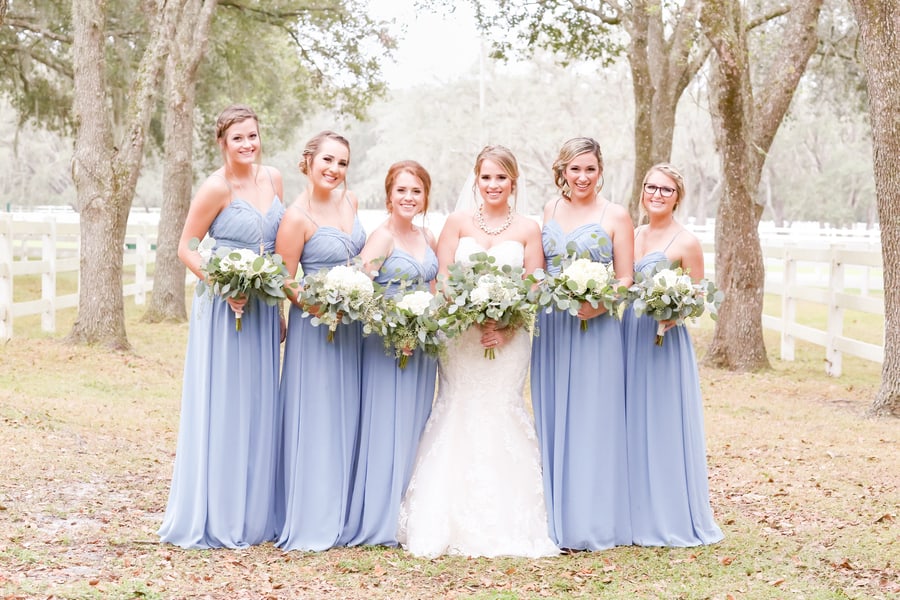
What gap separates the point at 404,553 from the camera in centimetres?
620

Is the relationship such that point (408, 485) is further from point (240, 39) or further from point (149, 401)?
point (240, 39)

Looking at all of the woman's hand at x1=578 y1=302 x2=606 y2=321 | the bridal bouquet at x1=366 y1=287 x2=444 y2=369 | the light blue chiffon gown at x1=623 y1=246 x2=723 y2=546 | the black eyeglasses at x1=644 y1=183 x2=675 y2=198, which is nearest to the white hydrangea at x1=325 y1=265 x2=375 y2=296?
the bridal bouquet at x1=366 y1=287 x2=444 y2=369

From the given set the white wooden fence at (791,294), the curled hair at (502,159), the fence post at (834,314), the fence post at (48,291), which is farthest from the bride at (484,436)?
the fence post at (48,291)

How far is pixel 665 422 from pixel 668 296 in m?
0.79

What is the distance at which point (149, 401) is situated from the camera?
11.5m

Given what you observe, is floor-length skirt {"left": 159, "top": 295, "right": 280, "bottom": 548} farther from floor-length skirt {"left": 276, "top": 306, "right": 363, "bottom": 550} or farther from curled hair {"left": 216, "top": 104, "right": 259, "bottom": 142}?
curled hair {"left": 216, "top": 104, "right": 259, "bottom": 142}

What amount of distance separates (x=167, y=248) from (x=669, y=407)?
1433 cm

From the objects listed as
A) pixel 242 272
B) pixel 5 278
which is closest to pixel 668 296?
pixel 242 272

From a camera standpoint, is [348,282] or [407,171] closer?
[348,282]

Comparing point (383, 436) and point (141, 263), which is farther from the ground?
point (141, 263)

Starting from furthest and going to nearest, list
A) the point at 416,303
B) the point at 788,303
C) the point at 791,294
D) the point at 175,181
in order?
the point at 175,181, the point at 788,303, the point at 791,294, the point at 416,303

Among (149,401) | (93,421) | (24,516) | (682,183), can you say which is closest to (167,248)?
(149,401)

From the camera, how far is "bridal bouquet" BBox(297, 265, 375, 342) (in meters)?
5.98

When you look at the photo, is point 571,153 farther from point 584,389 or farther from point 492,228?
point 584,389
